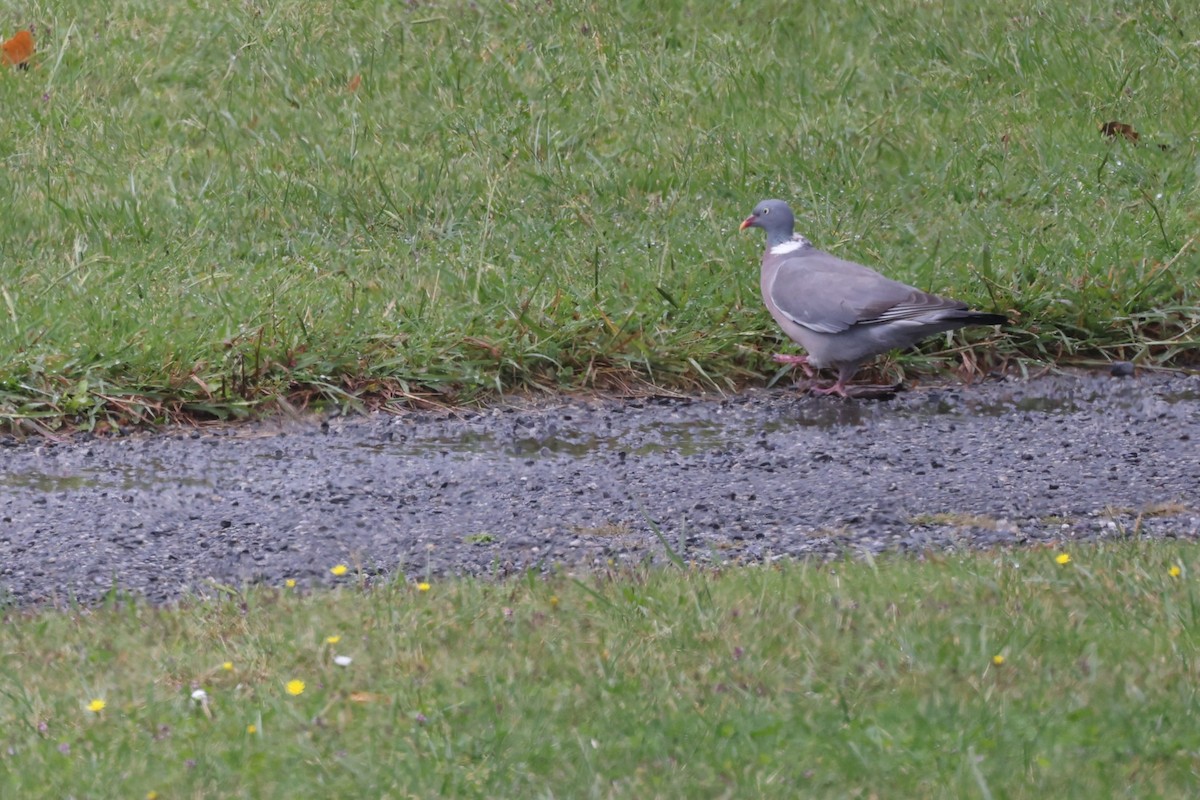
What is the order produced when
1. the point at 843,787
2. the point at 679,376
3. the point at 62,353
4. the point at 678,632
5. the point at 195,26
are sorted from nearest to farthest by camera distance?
1. the point at 843,787
2. the point at 678,632
3. the point at 62,353
4. the point at 679,376
5. the point at 195,26

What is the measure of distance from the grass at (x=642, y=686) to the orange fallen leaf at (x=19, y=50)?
244 inches

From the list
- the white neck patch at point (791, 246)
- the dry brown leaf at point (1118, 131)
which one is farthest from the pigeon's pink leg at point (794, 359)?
the dry brown leaf at point (1118, 131)

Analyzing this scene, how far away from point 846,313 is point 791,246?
73cm

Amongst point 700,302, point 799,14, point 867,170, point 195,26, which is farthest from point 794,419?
point 195,26

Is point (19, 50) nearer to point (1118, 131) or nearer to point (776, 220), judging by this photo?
point (776, 220)

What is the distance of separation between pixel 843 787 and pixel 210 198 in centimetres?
596

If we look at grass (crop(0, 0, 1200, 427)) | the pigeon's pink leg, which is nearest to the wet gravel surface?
the pigeon's pink leg

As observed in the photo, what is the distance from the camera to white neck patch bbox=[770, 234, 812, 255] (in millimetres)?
7099

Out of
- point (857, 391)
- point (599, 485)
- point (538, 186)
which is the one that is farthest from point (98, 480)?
point (538, 186)

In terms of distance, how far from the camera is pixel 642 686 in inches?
140

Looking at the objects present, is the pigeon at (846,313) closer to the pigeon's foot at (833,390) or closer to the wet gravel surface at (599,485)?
the pigeon's foot at (833,390)

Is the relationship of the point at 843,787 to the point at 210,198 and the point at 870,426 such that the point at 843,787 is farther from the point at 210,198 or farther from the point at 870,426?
the point at 210,198

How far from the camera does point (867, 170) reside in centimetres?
858

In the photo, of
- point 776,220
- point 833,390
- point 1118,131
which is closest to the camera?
point 833,390
